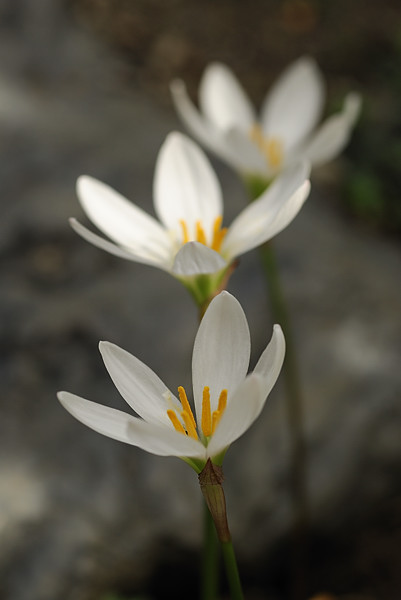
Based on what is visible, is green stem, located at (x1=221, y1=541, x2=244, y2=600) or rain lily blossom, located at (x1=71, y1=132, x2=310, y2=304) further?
rain lily blossom, located at (x1=71, y1=132, x2=310, y2=304)

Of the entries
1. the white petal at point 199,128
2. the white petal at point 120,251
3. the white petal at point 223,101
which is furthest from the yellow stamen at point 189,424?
the white petal at point 223,101

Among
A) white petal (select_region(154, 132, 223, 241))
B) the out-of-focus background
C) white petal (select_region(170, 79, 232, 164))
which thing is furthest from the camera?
the out-of-focus background

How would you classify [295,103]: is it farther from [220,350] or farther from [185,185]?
[220,350]

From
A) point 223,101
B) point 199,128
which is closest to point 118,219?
point 199,128

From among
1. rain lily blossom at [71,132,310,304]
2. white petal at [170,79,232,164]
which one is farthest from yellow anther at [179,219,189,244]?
white petal at [170,79,232,164]

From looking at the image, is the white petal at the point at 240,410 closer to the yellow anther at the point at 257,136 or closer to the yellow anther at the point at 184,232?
the yellow anther at the point at 184,232

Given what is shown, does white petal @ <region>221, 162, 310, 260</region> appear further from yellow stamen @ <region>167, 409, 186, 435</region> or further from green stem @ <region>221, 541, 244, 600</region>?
green stem @ <region>221, 541, 244, 600</region>

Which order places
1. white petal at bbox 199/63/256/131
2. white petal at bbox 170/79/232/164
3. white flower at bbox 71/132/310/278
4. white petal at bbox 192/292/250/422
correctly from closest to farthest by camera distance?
white petal at bbox 192/292/250/422
white flower at bbox 71/132/310/278
white petal at bbox 170/79/232/164
white petal at bbox 199/63/256/131
